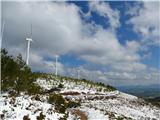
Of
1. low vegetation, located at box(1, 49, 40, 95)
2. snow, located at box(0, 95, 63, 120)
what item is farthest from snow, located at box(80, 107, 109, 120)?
low vegetation, located at box(1, 49, 40, 95)

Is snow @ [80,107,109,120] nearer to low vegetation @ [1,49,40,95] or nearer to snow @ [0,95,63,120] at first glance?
snow @ [0,95,63,120]

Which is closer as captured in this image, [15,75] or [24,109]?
[24,109]

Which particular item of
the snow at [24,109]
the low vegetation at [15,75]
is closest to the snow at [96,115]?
the snow at [24,109]

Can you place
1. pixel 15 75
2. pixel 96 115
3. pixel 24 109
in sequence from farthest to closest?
pixel 15 75 < pixel 96 115 < pixel 24 109

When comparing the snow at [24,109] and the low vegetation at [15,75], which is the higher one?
the low vegetation at [15,75]

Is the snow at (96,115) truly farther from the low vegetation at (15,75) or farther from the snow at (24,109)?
the low vegetation at (15,75)

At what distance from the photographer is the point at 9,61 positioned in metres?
51.7

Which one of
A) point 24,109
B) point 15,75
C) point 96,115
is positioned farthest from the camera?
point 15,75

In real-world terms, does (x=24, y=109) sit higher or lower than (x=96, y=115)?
higher

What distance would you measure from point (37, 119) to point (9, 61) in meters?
20.4

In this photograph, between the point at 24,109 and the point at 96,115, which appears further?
the point at 96,115

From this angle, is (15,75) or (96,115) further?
(15,75)

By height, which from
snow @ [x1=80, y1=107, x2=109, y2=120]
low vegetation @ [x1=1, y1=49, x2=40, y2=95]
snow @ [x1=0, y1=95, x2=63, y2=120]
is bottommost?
snow @ [x1=80, y1=107, x2=109, y2=120]

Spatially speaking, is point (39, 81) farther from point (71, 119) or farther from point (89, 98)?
point (71, 119)
